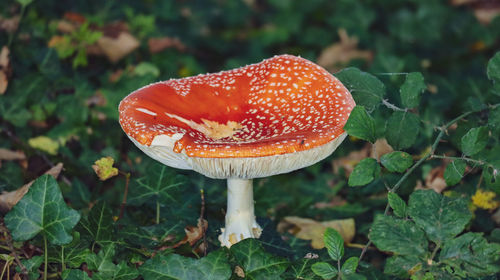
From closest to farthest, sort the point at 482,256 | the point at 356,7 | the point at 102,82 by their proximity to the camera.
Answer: the point at 482,256
the point at 102,82
the point at 356,7

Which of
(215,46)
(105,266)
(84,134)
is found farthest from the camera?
(215,46)

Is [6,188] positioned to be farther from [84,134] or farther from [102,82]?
[102,82]

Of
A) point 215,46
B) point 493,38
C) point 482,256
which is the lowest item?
point 215,46

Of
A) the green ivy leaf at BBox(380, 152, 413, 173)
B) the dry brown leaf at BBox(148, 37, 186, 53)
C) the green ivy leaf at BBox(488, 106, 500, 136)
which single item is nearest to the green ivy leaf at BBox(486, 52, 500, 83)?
the green ivy leaf at BBox(488, 106, 500, 136)

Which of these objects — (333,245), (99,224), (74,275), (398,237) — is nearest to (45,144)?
(99,224)

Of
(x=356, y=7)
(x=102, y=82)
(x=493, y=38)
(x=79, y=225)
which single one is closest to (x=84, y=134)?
(x=102, y=82)
